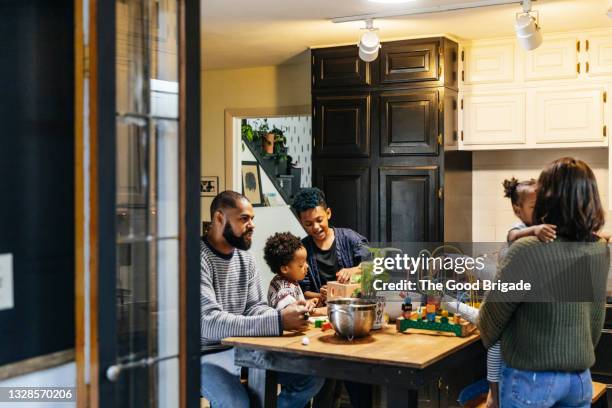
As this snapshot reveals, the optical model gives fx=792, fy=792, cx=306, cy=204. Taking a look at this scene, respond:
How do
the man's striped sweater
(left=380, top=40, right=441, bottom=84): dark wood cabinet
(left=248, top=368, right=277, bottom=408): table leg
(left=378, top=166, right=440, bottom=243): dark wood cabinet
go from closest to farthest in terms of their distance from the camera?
the man's striped sweater, (left=248, top=368, right=277, bottom=408): table leg, (left=380, top=40, right=441, bottom=84): dark wood cabinet, (left=378, top=166, right=440, bottom=243): dark wood cabinet

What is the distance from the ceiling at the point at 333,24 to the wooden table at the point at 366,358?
1.89 m

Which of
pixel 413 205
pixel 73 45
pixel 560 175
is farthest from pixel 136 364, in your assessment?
pixel 413 205

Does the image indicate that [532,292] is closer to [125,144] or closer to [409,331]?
[409,331]

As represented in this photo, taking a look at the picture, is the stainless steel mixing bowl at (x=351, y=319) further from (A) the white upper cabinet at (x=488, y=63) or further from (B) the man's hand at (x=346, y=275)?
(A) the white upper cabinet at (x=488, y=63)

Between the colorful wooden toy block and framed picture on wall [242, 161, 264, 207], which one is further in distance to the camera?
framed picture on wall [242, 161, 264, 207]

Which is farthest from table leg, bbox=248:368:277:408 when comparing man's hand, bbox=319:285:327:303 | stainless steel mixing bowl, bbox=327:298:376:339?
man's hand, bbox=319:285:327:303

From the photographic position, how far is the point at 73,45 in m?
1.91

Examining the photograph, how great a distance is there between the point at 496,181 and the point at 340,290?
2.39 metres

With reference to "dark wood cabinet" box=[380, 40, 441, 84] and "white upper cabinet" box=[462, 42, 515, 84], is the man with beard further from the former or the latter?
"white upper cabinet" box=[462, 42, 515, 84]

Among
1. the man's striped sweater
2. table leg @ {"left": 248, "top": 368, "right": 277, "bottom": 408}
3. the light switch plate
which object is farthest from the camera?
table leg @ {"left": 248, "top": 368, "right": 277, "bottom": 408}

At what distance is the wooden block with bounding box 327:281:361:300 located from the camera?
3.55 metres

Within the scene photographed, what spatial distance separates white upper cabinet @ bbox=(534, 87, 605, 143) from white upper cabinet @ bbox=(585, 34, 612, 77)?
0.11 m

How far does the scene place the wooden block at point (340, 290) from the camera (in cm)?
355

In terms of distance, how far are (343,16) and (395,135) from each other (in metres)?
1.00
